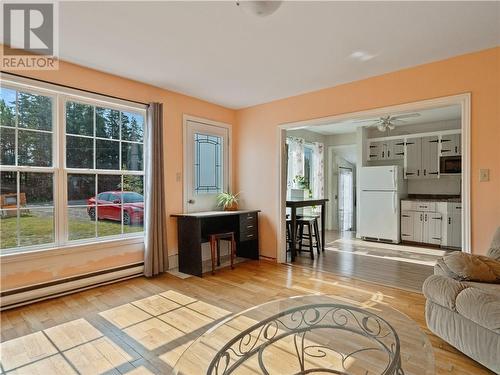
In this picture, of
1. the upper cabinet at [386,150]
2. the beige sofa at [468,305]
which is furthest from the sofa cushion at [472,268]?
the upper cabinet at [386,150]

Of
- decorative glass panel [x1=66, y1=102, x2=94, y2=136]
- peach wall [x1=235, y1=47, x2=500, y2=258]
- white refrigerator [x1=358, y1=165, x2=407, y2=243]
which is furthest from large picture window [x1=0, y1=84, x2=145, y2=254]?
white refrigerator [x1=358, y1=165, x2=407, y2=243]

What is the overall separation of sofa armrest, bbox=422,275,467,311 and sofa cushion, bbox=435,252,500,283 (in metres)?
0.09

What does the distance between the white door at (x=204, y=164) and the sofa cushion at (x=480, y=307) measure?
11.2 ft

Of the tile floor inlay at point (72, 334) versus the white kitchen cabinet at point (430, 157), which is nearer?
the tile floor inlay at point (72, 334)

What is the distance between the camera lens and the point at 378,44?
2717 millimetres

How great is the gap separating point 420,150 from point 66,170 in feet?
21.2

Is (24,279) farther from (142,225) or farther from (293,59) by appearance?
(293,59)

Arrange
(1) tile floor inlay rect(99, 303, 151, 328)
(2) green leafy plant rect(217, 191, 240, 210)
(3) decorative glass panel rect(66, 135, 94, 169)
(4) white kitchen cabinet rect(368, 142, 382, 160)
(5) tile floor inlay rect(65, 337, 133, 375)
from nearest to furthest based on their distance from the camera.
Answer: (5) tile floor inlay rect(65, 337, 133, 375) → (1) tile floor inlay rect(99, 303, 151, 328) → (3) decorative glass panel rect(66, 135, 94, 169) → (2) green leafy plant rect(217, 191, 240, 210) → (4) white kitchen cabinet rect(368, 142, 382, 160)

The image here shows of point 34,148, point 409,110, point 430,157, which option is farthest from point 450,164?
point 34,148

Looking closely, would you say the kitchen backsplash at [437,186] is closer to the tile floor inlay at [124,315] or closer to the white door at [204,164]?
the white door at [204,164]

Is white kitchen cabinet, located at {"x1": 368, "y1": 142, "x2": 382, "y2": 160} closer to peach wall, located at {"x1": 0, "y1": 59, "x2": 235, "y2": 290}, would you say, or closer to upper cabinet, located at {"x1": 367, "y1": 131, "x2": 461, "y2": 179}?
upper cabinet, located at {"x1": 367, "y1": 131, "x2": 461, "y2": 179}

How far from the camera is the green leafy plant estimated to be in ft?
15.4

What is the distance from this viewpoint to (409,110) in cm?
330

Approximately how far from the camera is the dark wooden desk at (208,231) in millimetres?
3773
